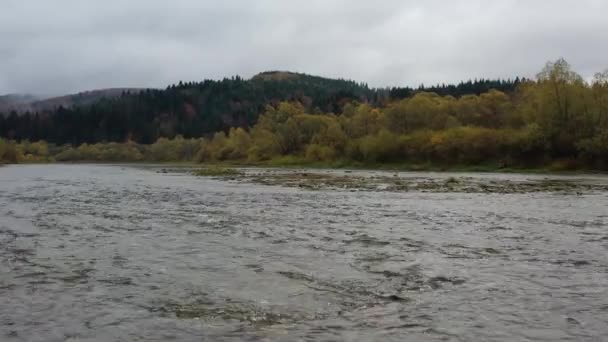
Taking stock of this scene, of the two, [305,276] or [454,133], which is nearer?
[305,276]

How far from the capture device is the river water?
9.36m

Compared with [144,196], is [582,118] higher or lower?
higher

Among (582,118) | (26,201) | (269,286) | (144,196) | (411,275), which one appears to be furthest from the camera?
(582,118)

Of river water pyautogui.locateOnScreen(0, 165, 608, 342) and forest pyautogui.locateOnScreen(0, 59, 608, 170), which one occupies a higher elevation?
forest pyautogui.locateOnScreen(0, 59, 608, 170)

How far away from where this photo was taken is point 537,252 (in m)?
16.2

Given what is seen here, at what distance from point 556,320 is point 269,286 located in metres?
5.82

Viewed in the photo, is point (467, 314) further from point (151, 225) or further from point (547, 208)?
point (547, 208)

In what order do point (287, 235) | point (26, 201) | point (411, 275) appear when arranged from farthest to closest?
point (26, 201), point (287, 235), point (411, 275)

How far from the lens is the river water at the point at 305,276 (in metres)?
9.36

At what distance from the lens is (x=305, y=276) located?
43.6 feet

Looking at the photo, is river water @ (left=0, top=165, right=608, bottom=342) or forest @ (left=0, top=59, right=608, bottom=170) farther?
forest @ (left=0, top=59, right=608, bottom=170)

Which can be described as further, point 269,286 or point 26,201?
point 26,201

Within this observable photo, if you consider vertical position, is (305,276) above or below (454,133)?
below

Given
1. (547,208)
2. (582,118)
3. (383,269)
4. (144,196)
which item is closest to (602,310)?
(383,269)
